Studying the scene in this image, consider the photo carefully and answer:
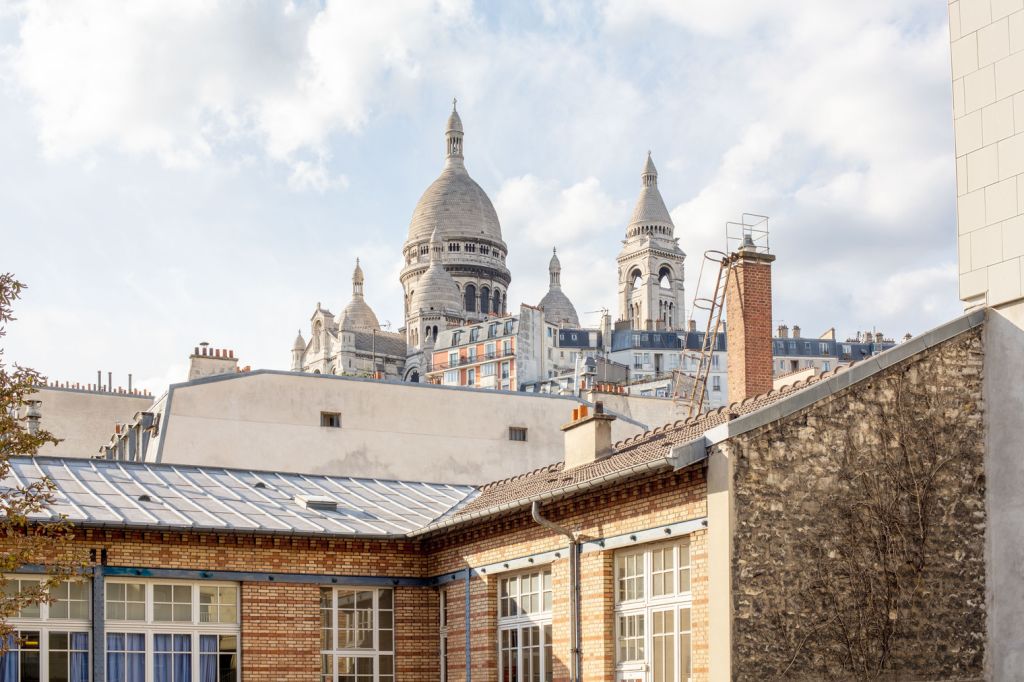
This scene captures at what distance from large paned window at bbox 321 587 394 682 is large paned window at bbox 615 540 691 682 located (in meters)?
6.26

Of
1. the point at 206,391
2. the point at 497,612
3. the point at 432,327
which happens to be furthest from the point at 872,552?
the point at 432,327

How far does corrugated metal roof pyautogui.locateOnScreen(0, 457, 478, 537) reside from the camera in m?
24.7

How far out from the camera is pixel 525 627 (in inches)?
936

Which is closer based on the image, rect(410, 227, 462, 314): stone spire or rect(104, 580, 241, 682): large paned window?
rect(104, 580, 241, 682): large paned window

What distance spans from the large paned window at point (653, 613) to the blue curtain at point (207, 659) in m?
7.44

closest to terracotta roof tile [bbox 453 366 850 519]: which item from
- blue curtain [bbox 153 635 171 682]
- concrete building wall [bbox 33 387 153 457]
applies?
blue curtain [bbox 153 635 171 682]

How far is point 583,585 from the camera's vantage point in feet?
72.1

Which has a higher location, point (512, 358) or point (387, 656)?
point (512, 358)

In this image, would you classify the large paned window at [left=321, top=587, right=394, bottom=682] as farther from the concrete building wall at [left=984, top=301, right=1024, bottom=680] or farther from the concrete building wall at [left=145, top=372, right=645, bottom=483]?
the concrete building wall at [left=145, top=372, right=645, bottom=483]

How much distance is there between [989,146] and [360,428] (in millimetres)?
26301

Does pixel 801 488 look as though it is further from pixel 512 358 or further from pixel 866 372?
pixel 512 358

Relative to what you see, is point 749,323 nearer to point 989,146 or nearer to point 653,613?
point 989,146

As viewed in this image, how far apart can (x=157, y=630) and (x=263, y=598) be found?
6.10ft

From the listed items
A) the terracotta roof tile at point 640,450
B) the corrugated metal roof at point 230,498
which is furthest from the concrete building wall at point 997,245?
the corrugated metal roof at point 230,498
